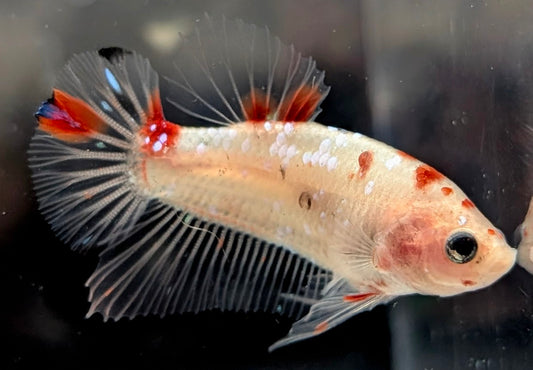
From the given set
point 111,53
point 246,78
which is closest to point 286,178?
point 246,78

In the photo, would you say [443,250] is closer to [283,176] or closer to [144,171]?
[283,176]

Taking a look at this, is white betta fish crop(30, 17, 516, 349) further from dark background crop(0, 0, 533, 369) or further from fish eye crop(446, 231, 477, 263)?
dark background crop(0, 0, 533, 369)

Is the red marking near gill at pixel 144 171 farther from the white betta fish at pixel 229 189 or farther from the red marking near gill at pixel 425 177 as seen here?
the red marking near gill at pixel 425 177

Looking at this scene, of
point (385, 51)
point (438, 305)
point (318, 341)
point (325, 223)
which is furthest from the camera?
point (385, 51)

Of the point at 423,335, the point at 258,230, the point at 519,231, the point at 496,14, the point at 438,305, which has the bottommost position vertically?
the point at 423,335

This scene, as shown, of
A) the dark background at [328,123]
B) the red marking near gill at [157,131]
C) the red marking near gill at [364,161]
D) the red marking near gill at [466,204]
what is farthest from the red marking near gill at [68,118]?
the red marking near gill at [466,204]

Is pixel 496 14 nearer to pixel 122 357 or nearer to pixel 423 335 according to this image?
pixel 423 335

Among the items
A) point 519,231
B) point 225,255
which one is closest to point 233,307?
point 225,255
